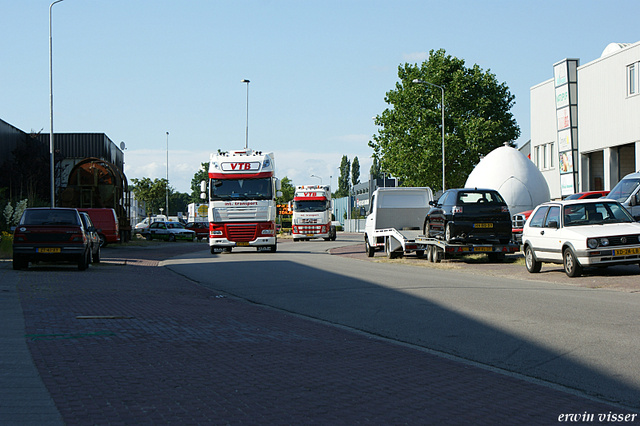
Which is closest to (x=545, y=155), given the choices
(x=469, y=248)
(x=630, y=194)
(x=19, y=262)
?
(x=630, y=194)

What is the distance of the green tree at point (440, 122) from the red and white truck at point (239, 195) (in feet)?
91.6

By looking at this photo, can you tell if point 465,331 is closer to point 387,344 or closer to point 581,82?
point 387,344

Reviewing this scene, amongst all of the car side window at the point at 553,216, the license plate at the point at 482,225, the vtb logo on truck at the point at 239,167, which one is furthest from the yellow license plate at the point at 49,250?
the car side window at the point at 553,216

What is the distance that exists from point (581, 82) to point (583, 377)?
129ft

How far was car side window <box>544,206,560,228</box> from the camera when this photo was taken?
16.3 metres

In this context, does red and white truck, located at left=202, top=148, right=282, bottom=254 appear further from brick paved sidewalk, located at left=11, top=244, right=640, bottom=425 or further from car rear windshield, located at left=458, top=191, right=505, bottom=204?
brick paved sidewalk, located at left=11, top=244, right=640, bottom=425

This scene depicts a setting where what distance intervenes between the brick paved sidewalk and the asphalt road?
554 millimetres

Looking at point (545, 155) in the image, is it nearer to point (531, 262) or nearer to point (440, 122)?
point (440, 122)

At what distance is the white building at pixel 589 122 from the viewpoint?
3647 cm

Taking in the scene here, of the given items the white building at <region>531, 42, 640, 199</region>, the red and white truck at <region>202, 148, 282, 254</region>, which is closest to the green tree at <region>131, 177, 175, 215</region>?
the white building at <region>531, 42, 640, 199</region>

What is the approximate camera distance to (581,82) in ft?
137

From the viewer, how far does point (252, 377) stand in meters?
6.07

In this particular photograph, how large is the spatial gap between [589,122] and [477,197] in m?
23.5

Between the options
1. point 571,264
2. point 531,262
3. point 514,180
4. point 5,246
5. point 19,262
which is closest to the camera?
point 571,264
